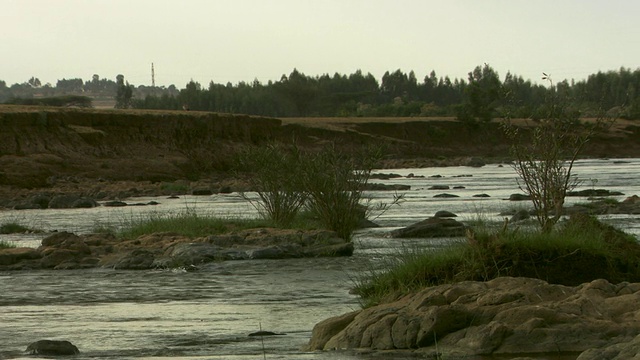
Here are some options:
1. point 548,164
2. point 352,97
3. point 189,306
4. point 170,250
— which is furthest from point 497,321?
point 352,97

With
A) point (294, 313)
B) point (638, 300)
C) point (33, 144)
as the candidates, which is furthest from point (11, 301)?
point (33, 144)

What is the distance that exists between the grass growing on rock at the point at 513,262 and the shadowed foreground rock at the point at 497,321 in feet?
4.84

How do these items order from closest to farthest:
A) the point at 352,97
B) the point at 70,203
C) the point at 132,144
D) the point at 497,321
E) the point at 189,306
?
the point at 497,321 → the point at 189,306 → the point at 70,203 → the point at 132,144 → the point at 352,97

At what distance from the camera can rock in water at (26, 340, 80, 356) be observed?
37.6ft

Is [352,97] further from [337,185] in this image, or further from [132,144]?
[337,185]

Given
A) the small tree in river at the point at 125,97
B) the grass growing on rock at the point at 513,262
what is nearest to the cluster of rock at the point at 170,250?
the grass growing on rock at the point at 513,262

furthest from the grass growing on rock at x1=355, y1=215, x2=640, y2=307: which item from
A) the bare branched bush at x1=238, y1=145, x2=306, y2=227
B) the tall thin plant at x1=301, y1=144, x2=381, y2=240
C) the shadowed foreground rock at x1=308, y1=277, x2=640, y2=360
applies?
the bare branched bush at x1=238, y1=145, x2=306, y2=227

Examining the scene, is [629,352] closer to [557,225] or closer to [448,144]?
[557,225]

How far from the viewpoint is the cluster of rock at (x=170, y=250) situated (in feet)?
68.2

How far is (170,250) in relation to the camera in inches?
853

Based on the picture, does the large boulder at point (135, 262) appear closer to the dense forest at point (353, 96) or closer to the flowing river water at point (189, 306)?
the flowing river water at point (189, 306)

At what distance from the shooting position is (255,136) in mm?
74375

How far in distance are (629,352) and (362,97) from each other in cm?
14954

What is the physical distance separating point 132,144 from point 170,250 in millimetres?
40773
